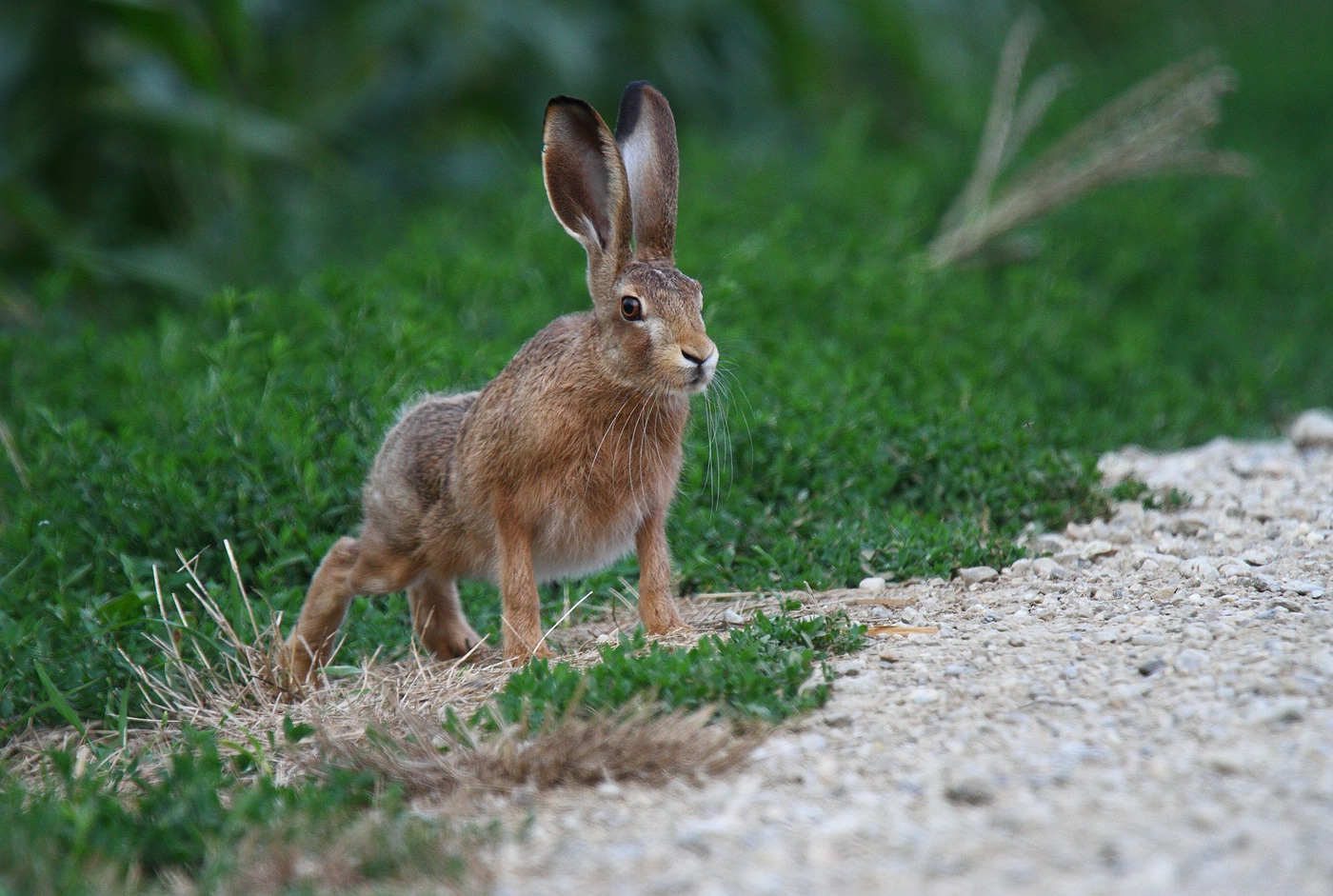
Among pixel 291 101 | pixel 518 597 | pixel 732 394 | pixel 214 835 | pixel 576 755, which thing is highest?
pixel 291 101

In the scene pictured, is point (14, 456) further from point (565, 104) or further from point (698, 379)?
point (698, 379)

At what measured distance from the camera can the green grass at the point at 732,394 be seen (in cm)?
480

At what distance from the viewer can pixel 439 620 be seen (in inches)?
190

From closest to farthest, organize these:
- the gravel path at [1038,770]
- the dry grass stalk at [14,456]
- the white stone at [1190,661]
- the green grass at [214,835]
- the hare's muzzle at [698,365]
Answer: the gravel path at [1038,770] < the green grass at [214,835] < the white stone at [1190,661] < the hare's muzzle at [698,365] < the dry grass stalk at [14,456]

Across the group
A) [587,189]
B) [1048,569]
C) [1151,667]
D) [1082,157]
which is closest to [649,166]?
[587,189]

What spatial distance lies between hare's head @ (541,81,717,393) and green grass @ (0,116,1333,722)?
62cm

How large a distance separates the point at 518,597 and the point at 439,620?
0.68 m

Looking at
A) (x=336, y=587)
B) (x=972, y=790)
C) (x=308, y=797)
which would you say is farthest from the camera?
(x=336, y=587)

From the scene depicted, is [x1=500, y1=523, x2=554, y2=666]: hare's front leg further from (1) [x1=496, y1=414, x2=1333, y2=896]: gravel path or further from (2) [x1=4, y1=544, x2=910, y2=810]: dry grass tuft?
(1) [x1=496, y1=414, x2=1333, y2=896]: gravel path

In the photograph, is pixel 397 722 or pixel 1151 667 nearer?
pixel 1151 667

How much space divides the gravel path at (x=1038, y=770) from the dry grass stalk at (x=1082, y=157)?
4.29 meters

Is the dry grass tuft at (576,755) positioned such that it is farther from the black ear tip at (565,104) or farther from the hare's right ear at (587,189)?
the black ear tip at (565,104)

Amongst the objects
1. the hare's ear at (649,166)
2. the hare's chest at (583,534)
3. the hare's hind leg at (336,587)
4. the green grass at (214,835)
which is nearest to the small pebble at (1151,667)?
the hare's chest at (583,534)

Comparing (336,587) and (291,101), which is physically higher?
(291,101)
